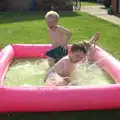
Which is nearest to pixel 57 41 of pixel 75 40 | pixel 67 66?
pixel 67 66

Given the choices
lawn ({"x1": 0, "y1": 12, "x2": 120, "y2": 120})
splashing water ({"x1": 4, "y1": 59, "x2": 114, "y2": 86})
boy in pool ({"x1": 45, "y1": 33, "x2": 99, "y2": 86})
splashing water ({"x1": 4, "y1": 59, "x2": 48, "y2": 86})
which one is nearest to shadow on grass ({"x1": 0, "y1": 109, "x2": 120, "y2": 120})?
lawn ({"x1": 0, "y1": 12, "x2": 120, "y2": 120})

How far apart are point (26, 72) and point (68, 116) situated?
6.82ft

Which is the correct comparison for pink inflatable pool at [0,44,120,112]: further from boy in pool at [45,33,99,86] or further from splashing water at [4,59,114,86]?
splashing water at [4,59,114,86]

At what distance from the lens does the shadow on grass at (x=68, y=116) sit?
13.1ft

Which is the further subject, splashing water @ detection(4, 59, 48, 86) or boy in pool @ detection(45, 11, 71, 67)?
boy in pool @ detection(45, 11, 71, 67)

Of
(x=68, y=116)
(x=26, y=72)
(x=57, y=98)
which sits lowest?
(x=26, y=72)

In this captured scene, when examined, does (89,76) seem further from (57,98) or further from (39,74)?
(57,98)

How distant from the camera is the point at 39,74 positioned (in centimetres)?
583

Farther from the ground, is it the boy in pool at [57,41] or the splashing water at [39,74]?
the boy in pool at [57,41]

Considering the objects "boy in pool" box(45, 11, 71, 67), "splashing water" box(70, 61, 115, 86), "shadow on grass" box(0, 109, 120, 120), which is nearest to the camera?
"shadow on grass" box(0, 109, 120, 120)

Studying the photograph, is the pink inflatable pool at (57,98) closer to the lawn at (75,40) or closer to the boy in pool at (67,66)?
the lawn at (75,40)

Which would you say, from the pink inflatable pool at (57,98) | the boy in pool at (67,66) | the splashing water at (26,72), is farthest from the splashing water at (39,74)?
the pink inflatable pool at (57,98)

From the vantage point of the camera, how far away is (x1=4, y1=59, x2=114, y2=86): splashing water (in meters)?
5.23

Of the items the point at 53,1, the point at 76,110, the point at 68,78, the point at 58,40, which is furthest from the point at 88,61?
the point at 53,1
